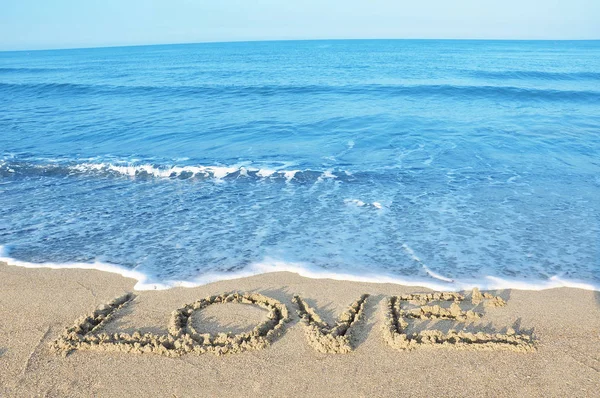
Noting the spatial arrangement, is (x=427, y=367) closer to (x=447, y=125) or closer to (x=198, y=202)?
(x=198, y=202)

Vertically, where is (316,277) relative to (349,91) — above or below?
above

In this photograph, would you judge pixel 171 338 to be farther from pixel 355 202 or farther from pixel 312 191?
pixel 312 191

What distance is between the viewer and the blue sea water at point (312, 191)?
20.5 feet

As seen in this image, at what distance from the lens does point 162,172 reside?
420 inches

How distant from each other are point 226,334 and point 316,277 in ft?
5.31

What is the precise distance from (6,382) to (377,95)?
69.1 feet

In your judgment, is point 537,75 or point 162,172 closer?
point 162,172

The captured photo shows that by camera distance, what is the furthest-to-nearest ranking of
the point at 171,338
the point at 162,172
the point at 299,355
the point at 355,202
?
the point at 162,172 < the point at 355,202 < the point at 171,338 < the point at 299,355

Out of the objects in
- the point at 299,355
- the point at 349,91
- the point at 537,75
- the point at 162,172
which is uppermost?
the point at 299,355

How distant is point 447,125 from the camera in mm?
15555

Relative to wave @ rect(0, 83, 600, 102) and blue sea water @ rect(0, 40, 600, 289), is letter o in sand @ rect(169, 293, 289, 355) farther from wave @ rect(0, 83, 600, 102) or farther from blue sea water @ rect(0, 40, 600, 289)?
wave @ rect(0, 83, 600, 102)

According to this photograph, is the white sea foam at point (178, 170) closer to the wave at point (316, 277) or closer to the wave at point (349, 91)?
the wave at point (316, 277)

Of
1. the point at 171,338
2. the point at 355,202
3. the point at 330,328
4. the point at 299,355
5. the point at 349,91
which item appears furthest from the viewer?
the point at 349,91

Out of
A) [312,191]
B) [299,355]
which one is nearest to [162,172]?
[312,191]
